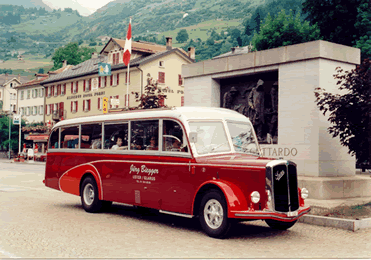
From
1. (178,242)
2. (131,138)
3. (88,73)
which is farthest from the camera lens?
(88,73)

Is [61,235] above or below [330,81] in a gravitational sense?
below

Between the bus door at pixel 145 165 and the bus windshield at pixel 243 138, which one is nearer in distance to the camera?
the bus windshield at pixel 243 138

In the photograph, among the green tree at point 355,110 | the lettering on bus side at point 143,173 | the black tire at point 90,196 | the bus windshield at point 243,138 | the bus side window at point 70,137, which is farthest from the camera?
the bus side window at point 70,137

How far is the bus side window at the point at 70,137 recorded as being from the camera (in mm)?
13570

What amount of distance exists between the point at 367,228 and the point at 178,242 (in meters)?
4.22

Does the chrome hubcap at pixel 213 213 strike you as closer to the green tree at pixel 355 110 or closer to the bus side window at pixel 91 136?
the bus side window at pixel 91 136

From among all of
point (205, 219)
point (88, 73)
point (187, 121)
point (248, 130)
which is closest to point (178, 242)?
point (205, 219)

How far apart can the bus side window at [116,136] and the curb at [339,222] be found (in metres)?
4.52

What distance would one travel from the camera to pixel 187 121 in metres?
9.91

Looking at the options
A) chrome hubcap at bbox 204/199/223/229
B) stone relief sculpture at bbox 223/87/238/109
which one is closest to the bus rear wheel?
chrome hubcap at bbox 204/199/223/229

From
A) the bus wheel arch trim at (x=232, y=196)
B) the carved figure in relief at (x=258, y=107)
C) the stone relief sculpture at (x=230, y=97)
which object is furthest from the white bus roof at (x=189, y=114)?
the stone relief sculpture at (x=230, y=97)

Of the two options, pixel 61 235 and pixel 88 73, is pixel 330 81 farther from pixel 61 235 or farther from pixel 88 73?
pixel 88 73

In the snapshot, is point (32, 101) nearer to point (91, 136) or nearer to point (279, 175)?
point (91, 136)

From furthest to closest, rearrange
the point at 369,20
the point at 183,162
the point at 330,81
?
1. the point at 369,20
2. the point at 330,81
3. the point at 183,162
